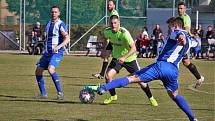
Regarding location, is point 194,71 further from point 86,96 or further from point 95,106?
point 86,96

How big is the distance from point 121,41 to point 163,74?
3.19 metres

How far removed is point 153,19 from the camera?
46.4 meters

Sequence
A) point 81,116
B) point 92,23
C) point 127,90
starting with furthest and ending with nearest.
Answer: point 92,23, point 127,90, point 81,116

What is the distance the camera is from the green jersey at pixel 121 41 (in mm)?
13016

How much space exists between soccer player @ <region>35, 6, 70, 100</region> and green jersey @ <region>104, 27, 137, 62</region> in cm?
104

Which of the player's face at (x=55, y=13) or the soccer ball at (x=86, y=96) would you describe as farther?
the player's face at (x=55, y=13)

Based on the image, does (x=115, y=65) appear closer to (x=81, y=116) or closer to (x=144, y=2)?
(x=81, y=116)

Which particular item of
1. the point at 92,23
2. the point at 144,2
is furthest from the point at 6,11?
the point at 144,2

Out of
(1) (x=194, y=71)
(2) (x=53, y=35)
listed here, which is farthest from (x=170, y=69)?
(1) (x=194, y=71)

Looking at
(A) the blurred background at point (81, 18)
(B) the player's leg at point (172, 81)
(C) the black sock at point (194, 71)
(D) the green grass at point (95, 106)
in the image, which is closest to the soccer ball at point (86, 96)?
(D) the green grass at point (95, 106)

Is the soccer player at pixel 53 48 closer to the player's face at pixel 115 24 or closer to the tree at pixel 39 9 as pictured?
the player's face at pixel 115 24

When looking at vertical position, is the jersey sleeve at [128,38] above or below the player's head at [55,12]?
below

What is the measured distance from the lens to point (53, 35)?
46.2ft

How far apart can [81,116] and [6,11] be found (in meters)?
37.5
